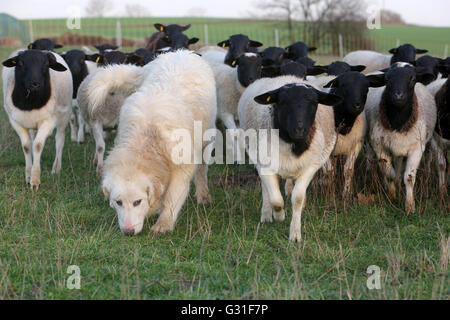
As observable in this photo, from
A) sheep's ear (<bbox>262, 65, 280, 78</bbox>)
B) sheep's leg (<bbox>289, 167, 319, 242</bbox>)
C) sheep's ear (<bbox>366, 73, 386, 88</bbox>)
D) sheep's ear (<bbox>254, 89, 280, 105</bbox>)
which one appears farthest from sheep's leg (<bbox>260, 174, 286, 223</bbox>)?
sheep's ear (<bbox>262, 65, 280, 78</bbox>)

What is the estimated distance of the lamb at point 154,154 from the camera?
5.26 metres

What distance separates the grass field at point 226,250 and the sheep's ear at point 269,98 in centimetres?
117

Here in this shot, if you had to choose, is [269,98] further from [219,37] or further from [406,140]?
[219,37]

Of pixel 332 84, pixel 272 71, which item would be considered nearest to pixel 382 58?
pixel 272 71

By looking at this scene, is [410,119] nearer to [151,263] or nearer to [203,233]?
[203,233]

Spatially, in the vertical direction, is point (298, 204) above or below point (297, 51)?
below

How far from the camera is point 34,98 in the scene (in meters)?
7.33

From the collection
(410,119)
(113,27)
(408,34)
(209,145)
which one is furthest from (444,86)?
(408,34)

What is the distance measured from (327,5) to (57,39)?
1550 centimetres

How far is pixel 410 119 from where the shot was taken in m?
6.34

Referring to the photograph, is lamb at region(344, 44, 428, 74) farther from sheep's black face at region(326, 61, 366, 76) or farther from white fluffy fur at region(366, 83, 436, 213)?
white fluffy fur at region(366, 83, 436, 213)

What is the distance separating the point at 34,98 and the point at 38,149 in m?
0.65

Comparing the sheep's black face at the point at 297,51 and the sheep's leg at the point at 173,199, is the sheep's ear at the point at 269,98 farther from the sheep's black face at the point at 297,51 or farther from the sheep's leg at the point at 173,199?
the sheep's black face at the point at 297,51

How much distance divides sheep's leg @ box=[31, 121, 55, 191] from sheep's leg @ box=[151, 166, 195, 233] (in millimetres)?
2277
